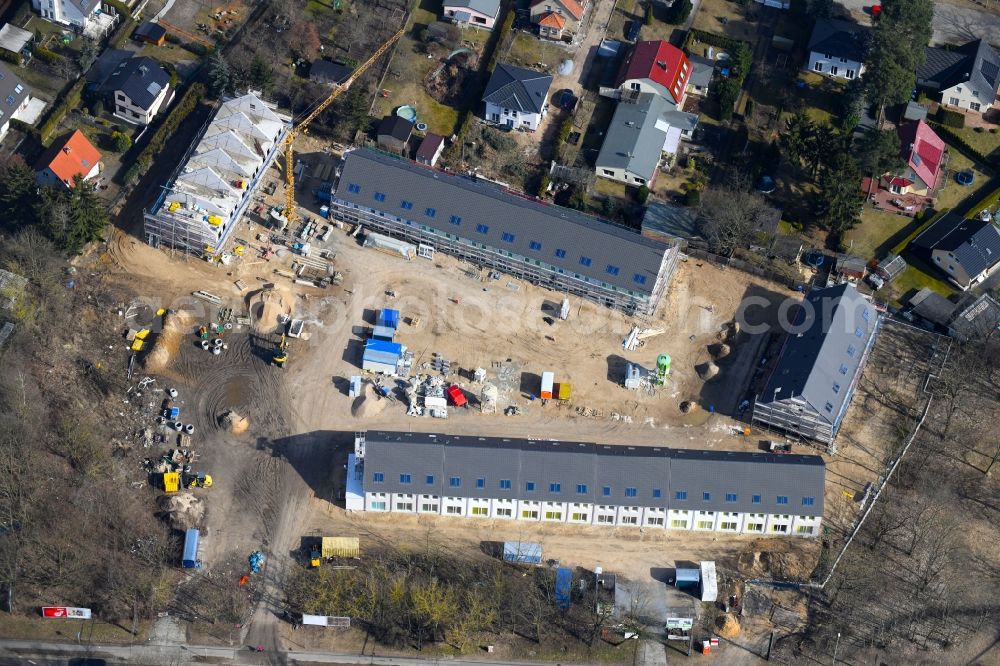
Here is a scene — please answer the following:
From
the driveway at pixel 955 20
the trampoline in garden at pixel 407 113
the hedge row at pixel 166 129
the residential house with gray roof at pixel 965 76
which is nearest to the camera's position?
the hedge row at pixel 166 129

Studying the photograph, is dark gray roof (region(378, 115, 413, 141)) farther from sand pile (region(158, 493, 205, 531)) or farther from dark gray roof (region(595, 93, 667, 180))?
sand pile (region(158, 493, 205, 531))

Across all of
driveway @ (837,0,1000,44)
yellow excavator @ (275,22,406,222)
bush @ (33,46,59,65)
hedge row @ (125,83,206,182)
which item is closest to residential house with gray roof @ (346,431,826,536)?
yellow excavator @ (275,22,406,222)

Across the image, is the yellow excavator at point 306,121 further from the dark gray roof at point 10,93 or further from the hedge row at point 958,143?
the hedge row at point 958,143

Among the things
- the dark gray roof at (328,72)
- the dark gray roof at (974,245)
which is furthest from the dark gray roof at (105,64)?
the dark gray roof at (974,245)

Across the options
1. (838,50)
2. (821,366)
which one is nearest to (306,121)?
(821,366)

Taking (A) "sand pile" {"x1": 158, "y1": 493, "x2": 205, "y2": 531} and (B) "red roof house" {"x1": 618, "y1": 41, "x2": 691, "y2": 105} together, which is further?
(B) "red roof house" {"x1": 618, "y1": 41, "x2": 691, "y2": 105}

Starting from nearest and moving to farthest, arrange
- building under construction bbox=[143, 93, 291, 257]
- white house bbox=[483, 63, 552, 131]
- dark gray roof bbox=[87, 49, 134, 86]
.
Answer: building under construction bbox=[143, 93, 291, 257]
dark gray roof bbox=[87, 49, 134, 86]
white house bbox=[483, 63, 552, 131]
